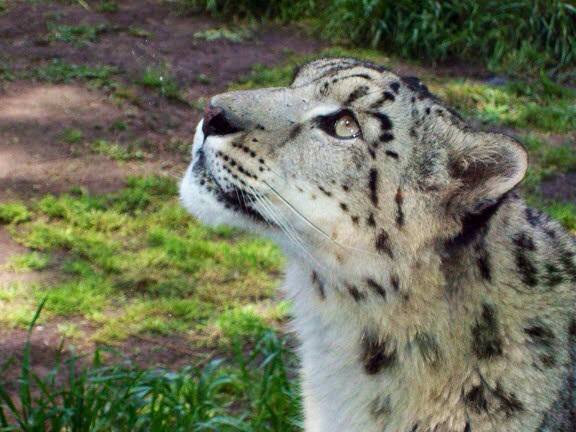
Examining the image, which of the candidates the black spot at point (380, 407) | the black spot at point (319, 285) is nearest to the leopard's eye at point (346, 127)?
the black spot at point (319, 285)

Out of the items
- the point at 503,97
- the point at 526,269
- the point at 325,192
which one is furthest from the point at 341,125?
the point at 503,97

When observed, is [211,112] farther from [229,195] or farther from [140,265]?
[140,265]

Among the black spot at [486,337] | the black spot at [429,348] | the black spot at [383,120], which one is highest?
the black spot at [383,120]

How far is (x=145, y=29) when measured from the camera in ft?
32.5

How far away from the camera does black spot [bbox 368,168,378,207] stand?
3.16 meters

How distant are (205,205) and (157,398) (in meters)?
1.25

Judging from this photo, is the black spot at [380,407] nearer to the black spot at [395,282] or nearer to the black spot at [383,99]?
the black spot at [395,282]

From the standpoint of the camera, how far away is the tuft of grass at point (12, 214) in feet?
20.6

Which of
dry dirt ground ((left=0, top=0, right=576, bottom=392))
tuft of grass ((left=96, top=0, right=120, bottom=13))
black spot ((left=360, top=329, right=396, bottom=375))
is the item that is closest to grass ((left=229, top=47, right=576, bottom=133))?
dry dirt ground ((left=0, top=0, right=576, bottom=392))

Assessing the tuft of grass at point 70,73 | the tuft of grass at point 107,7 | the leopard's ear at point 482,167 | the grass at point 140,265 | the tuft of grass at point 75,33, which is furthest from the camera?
the tuft of grass at point 107,7

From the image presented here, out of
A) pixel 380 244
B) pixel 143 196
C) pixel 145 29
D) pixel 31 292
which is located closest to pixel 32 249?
pixel 31 292

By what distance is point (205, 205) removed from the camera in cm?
335

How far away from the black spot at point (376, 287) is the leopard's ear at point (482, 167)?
349mm

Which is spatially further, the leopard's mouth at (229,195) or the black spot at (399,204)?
the leopard's mouth at (229,195)
